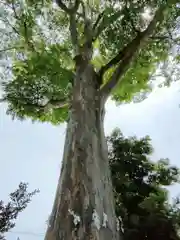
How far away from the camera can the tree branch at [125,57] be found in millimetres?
4930

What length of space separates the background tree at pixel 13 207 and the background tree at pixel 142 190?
9.04ft

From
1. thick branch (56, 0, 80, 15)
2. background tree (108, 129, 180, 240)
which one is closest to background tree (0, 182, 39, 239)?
background tree (108, 129, 180, 240)

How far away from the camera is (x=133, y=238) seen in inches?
259

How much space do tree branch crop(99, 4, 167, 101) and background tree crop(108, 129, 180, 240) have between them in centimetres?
312

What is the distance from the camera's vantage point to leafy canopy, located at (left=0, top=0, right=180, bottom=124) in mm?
6449

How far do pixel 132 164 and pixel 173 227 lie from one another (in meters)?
2.11

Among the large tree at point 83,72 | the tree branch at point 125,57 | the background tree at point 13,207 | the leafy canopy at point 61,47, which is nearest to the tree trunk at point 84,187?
the large tree at point 83,72

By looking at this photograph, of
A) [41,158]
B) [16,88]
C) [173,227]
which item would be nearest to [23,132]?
[41,158]

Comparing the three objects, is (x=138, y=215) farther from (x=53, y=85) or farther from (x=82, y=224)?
(x=82, y=224)

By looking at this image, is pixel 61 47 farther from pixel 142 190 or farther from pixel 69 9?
pixel 142 190

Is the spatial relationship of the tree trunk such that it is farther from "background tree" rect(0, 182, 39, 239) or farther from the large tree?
"background tree" rect(0, 182, 39, 239)

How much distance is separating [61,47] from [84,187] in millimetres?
5879

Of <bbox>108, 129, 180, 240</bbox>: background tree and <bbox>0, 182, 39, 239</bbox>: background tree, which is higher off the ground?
<bbox>108, 129, 180, 240</bbox>: background tree

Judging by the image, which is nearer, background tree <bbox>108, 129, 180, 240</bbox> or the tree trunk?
the tree trunk
